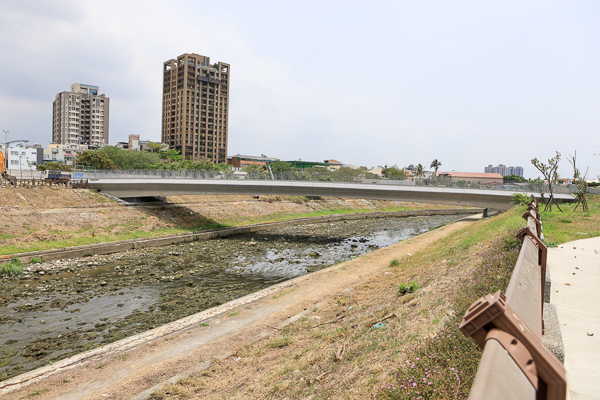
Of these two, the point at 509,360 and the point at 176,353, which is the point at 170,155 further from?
the point at 509,360

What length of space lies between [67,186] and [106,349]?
3649 cm

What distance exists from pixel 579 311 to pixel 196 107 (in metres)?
160

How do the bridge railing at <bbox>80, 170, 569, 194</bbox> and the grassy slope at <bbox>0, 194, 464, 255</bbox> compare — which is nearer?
the grassy slope at <bbox>0, 194, 464, 255</bbox>

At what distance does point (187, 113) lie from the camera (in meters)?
153

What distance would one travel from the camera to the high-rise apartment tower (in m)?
161

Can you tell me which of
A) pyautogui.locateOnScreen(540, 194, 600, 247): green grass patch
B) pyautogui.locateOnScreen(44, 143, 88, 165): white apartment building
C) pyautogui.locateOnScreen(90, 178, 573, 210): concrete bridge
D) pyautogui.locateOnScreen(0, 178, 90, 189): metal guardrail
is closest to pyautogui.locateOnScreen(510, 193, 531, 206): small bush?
pyautogui.locateOnScreen(90, 178, 573, 210): concrete bridge

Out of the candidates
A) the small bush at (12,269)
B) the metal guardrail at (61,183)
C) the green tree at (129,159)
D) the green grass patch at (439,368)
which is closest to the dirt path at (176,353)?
the green grass patch at (439,368)

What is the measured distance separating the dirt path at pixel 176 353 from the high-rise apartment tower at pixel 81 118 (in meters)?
169

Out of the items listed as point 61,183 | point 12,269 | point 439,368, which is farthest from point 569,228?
point 61,183

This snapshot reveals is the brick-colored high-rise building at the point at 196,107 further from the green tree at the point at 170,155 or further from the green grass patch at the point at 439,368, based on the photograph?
the green grass patch at the point at 439,368

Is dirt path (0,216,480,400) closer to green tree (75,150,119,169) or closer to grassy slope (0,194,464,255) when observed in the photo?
grassy slope (0,194,464,255)

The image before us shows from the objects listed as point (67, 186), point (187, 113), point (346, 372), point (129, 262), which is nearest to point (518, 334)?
point (346, 372)

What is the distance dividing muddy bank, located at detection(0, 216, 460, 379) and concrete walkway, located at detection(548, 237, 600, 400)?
1398 cm

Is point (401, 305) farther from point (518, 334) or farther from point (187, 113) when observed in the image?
point (187, 113)
